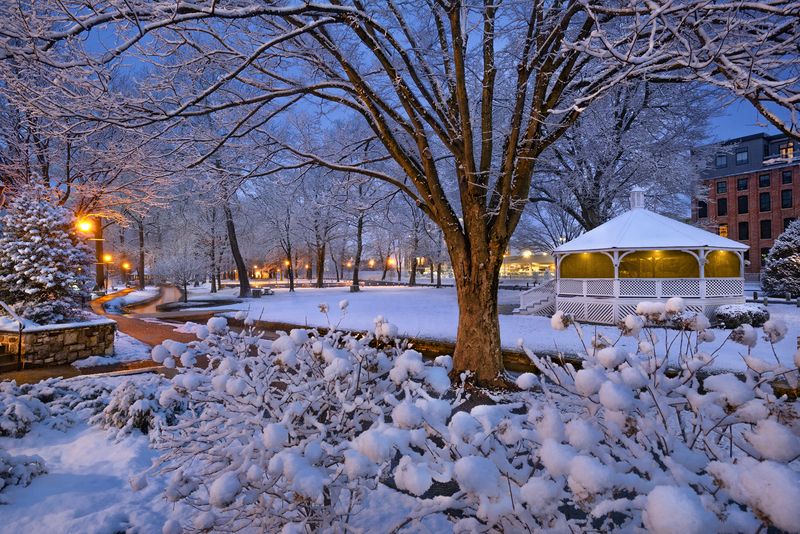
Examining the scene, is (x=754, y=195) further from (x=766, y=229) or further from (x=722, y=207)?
(x=766, y=229)

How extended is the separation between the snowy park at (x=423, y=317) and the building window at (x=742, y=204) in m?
30.9

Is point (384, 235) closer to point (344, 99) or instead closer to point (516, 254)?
point (516, 254)

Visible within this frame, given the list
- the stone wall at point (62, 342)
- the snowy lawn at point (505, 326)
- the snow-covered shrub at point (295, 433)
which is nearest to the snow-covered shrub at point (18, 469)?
the snow-covered shrub at point (295, 433)

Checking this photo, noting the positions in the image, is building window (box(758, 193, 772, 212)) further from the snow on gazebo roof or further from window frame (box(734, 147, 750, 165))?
the snow on gazebo roof

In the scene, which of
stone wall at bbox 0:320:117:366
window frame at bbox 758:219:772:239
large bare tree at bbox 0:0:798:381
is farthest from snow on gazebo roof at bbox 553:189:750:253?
window frame at bbox 758:219:772:239

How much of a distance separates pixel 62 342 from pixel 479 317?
9.41 m

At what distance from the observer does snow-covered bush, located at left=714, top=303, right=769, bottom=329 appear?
1312cm

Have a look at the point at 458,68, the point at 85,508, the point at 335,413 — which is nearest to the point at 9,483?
the point at 85,508

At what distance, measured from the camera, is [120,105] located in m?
5.87

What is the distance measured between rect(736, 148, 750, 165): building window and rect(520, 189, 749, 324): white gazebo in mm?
35962

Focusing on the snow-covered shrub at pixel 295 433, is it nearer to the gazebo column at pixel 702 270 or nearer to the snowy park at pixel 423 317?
the snowy park at pixel 423 317

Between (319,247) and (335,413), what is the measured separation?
32608 millimetres

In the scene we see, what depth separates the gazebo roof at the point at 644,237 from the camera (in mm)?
15211

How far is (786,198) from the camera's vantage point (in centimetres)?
4047
